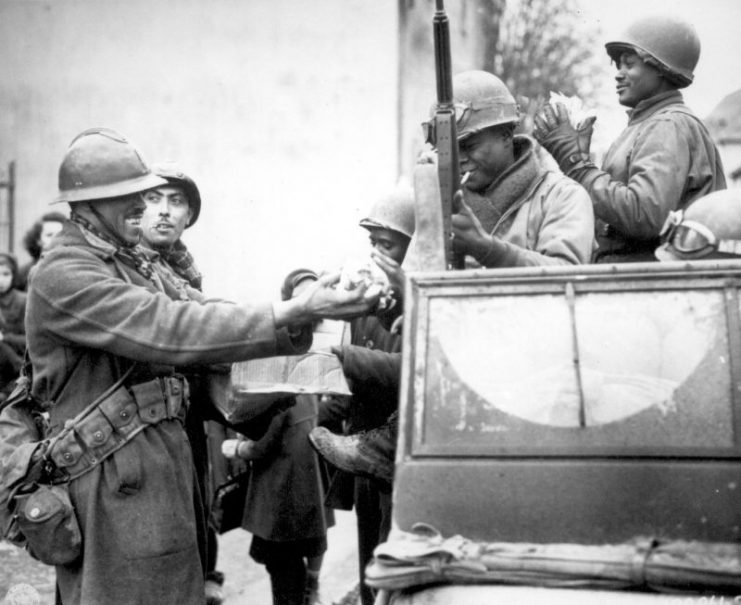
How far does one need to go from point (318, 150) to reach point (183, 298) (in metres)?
8.65

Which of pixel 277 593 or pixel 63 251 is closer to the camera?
pixel 63 251

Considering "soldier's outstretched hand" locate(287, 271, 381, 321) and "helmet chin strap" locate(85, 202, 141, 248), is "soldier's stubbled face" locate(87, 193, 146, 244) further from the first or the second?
"soldier's outstretched hand" locate(287, 271, 381, 321)

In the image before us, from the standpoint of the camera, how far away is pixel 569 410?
120 inches

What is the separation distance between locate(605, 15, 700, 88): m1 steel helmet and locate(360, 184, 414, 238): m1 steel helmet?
1159 millimetres

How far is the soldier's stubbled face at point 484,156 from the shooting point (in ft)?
15.0

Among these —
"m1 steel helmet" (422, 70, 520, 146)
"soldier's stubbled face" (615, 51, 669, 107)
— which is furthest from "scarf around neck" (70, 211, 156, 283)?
"soldier's stubbled face" (615, 51, 669, 107)

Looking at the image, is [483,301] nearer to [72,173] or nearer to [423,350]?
[423,350]

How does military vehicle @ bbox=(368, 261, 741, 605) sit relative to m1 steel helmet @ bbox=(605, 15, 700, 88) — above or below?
below

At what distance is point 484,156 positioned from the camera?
4566 millimetres

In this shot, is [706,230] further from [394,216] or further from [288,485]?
[288,485]

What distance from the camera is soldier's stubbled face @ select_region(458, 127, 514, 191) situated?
180 inches

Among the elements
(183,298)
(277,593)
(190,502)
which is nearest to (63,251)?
(183,298)

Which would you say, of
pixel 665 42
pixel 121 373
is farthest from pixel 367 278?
pixel 665 42

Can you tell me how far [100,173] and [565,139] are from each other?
195cm
